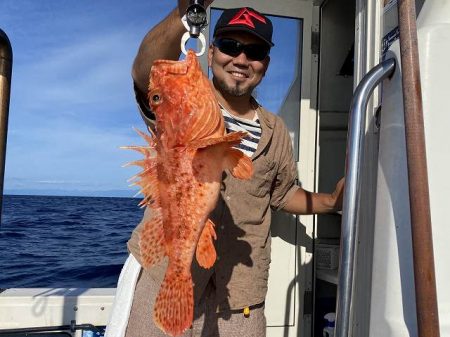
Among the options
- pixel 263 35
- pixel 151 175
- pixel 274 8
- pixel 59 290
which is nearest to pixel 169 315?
pixel 151 175

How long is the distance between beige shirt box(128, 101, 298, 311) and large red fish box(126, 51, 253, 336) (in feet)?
2.05

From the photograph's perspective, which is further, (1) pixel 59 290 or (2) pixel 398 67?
(1) pixel 59 290

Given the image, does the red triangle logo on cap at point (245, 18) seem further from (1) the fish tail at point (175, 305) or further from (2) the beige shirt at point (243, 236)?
(1) the fish tail at point (175, 305)

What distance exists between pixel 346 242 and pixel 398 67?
0.60 metres

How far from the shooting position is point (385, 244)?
1.43m

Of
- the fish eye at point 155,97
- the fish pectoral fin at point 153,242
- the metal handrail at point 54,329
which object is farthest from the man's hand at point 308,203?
the metal handrail at point 54,329

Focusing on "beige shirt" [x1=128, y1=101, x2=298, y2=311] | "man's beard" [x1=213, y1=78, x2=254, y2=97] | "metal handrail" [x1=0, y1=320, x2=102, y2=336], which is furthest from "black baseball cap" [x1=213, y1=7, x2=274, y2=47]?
"metal handrail" [x1=0, y1=320, x2=102, y2=336]

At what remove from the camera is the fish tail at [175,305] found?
68.9 inches

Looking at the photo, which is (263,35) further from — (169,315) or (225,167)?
(169,315)

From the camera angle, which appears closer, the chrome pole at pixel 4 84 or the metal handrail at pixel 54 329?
the chrome pole at pixel 4 84

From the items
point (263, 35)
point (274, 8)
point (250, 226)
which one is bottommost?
point (250, 226)

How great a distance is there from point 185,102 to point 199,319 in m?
1.39

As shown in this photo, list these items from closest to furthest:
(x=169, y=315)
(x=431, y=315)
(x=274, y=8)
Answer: (x=431, y=315), (x=169, y=315), (x=274, y=8)

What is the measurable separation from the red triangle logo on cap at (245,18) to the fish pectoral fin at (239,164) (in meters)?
1.00
